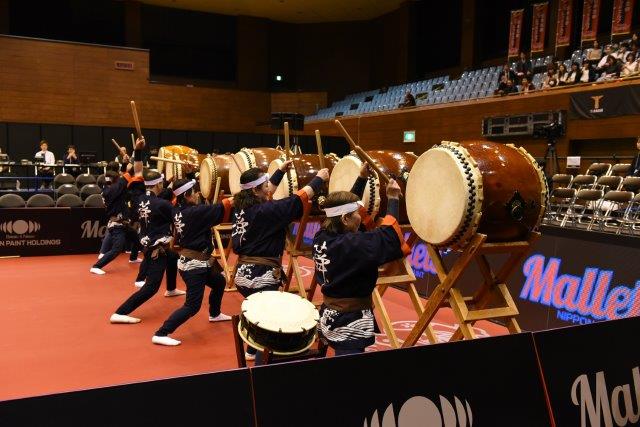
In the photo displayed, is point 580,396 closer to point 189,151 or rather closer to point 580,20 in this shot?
point 189,151

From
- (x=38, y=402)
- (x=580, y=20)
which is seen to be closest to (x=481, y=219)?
(x=38, y=402)

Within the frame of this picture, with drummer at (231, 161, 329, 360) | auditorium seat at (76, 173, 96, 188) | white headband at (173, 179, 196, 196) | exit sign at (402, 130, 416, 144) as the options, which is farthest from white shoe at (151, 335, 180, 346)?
exit sign at (402, 130, 416, 144)

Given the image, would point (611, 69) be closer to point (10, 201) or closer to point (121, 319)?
point (121, 319)

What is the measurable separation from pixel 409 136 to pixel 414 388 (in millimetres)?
12346

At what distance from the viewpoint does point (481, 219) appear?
10.1 ft

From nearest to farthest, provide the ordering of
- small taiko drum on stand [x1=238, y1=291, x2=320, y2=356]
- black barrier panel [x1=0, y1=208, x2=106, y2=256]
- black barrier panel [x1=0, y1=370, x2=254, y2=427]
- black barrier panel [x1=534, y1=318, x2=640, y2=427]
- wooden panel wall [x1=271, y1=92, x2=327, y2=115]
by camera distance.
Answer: black barrier panel [x1=0, y1=370, x2=254, y2=427], black barrier panel [x1=534, y1=318, x2=640, y2=427], small taiko drum on stand [x1=238, y1=291, x2=320, y2=356], black barrier panel [x1=0, y1=208, x2=106, y2=256], wooden panel wall [x1=271, y1=92, x2=327, y2=115]

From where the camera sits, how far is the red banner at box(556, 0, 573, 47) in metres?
12.8

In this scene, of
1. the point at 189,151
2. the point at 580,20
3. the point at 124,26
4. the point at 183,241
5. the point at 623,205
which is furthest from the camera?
the point at 124,26

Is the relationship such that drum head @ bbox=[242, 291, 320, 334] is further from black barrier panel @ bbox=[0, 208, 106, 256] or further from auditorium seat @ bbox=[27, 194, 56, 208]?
auditorium seat @ bbox=[27, 194, 56, 208]

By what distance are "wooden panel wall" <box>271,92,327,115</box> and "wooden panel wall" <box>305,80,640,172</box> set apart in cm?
310

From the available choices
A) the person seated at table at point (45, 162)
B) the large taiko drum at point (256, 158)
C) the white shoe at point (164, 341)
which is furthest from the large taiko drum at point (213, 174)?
the person seated at table at point (45, 162)

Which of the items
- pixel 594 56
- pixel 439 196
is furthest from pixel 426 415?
pixel 594 56

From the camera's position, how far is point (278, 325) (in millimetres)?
2588

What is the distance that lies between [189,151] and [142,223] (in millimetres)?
4172
